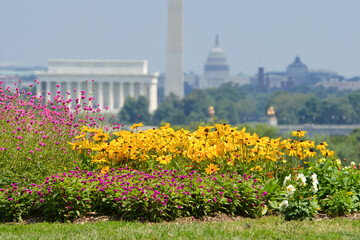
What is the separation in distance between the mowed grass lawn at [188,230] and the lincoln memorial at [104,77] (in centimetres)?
12238

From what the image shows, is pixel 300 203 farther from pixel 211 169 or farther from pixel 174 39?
pixel 174 39

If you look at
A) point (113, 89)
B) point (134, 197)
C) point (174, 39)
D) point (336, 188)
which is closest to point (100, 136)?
point (134, 197)

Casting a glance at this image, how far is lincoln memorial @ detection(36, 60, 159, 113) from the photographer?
137587 mm

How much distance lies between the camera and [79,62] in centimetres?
14125

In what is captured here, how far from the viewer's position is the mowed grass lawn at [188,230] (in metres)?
12.6

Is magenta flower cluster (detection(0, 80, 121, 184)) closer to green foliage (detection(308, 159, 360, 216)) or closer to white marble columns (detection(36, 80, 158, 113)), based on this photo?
green foliage (detection(308, 159, 360, 216))

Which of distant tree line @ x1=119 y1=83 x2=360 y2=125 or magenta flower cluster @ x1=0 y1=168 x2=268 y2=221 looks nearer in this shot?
magenta flower cluster @ x1=0 y1=168 x2=268 y2=221

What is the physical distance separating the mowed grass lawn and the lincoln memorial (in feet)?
402

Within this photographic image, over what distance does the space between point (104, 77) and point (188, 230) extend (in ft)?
409

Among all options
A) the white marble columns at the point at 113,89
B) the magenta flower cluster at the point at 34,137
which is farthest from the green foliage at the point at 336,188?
the white marble columns at the point at 113,89

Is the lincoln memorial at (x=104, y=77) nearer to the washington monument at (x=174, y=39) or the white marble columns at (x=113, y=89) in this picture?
the white marble columns at (x=113, y=89)

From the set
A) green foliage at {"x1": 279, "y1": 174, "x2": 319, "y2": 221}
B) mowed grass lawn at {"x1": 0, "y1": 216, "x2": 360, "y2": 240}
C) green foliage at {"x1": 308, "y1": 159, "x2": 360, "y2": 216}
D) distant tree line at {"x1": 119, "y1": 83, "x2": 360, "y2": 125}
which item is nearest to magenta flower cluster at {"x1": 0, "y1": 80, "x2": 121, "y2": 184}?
mowed grass lawn at {"x1": 0, "y1": 216, "x2": 360, "y2": 240}

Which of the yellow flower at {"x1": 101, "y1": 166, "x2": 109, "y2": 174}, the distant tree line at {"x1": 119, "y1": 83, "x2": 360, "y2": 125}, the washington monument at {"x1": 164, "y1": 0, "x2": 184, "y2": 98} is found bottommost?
the distant tree line at {"x1": 119, "y1": 83, "x2": 360, "y2": 125}

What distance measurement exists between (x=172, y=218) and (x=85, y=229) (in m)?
1.53
